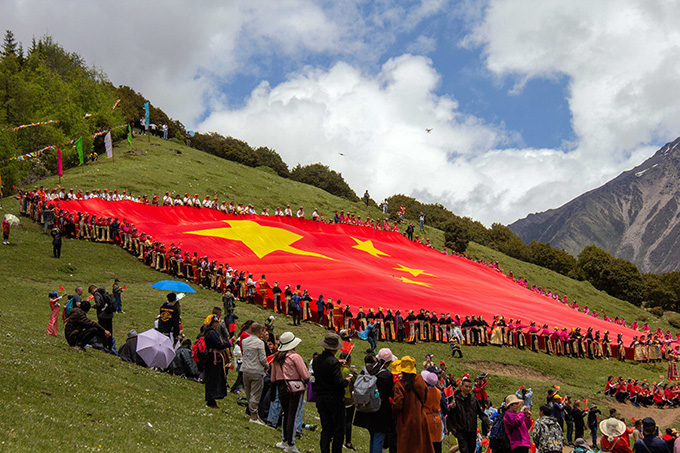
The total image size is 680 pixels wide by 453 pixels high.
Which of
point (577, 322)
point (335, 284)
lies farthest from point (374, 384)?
point (577, 322)

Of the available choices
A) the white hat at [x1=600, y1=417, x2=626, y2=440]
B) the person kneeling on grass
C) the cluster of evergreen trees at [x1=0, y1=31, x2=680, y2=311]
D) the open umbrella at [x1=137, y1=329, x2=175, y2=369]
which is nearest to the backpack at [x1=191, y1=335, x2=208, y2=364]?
the open umbrella at [x1=137, y1=329, x2=175, y2=369]

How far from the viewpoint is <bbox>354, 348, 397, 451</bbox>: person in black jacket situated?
8.16 metres

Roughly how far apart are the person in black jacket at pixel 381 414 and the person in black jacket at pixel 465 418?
2345 mm

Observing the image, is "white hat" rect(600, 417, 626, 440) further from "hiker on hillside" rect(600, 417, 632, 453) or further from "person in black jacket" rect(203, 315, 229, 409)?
"person in black jacket" rect(203, 315, 229, 409)

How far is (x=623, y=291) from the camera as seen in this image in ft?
255

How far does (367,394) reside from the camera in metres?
8.02

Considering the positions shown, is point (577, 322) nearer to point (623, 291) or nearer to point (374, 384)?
point (374, 384)

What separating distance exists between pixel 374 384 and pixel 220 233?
1129 inches

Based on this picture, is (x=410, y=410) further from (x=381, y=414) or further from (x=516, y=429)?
(x=516, y=429)

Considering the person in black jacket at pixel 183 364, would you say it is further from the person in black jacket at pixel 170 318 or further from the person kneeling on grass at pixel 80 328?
the person kneeling on grass at pixel 80 328

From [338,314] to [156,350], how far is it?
12.6 metres

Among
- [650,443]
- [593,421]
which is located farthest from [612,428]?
[593,421]

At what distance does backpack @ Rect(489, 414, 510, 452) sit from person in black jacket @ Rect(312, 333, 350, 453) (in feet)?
8.94

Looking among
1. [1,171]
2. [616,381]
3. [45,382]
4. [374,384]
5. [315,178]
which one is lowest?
[616,381]
